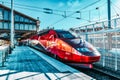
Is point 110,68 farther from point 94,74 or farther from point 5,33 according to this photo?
point 5,33

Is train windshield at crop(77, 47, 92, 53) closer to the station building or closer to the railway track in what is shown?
the railway track

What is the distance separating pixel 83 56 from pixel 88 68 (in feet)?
3.06

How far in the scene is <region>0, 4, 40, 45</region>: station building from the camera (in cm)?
5105

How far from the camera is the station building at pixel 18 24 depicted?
51.0 m

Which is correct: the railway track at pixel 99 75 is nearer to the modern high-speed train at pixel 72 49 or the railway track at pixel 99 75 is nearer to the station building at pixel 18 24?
the modern high-speed train at pixel 72 49

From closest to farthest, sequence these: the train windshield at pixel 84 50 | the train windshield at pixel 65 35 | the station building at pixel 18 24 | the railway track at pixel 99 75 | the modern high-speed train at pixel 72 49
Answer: the railway track at pixel 99 75 < the modern high-speed train at pixel 72 49 < the train windshield at pixel 84 50 < the train windshield at pixel 65 35 < the station building at pixel 18 24

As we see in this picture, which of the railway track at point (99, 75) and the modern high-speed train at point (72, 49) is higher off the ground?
the modern high-speed train at point (72, 49)

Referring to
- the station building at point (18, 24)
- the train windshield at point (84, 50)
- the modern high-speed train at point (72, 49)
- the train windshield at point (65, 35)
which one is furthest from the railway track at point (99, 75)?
the station building at point (18, 24)

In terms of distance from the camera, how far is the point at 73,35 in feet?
44.8

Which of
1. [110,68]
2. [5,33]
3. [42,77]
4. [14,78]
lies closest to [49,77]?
[42,77]

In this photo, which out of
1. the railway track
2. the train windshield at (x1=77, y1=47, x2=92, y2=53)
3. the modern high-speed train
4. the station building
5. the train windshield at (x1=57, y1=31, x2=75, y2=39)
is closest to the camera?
the railway track

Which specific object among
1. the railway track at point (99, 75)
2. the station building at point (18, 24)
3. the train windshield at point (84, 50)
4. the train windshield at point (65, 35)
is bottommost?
the railway track at point (99, 75)

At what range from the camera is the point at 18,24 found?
53.7 meters

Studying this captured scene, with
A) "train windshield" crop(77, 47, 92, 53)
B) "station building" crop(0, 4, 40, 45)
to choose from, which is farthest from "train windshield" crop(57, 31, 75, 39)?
"station building" crop(0, 4, 40, 45)
